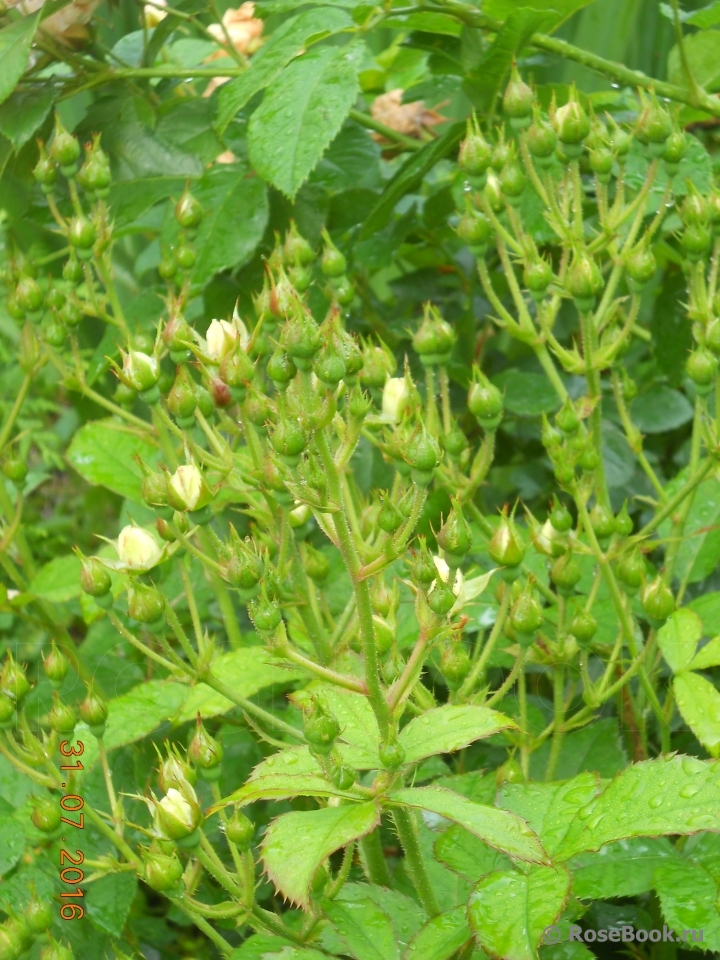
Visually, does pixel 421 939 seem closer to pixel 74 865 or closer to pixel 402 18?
pixel 74 865

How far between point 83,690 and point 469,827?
599 mm

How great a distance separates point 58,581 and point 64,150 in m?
0.40

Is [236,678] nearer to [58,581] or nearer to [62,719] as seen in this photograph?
[62,719]

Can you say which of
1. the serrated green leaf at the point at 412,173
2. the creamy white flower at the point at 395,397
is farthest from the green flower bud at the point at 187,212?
the creamy white flower at the point at 395,397

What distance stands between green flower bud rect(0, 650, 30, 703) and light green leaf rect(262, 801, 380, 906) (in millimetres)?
237

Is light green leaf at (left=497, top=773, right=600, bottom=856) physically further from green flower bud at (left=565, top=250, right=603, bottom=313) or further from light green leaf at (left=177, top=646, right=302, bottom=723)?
green flower bud at (left=565, top=250, right=603, bottom=313)

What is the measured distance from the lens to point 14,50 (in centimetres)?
82

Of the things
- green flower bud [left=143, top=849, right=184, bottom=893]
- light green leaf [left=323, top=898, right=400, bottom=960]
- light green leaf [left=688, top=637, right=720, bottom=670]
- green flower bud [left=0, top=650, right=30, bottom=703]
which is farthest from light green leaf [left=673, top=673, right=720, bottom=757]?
green flower bud [left=0, top=650, right=30, bottom=703]

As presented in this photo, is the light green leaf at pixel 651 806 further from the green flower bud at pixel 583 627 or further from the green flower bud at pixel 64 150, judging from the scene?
the green flower bud at pixel 64 150

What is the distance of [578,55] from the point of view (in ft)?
3.01

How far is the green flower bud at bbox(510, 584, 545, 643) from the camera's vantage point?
2.04ft

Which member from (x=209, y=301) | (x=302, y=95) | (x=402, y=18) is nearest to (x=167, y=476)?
(x=302, y=95)

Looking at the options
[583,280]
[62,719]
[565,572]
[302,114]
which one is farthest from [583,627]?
[302,114]

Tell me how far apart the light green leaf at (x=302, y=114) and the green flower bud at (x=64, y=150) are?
6.0 inches
